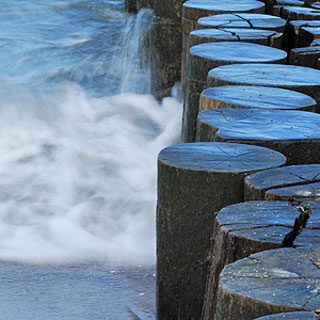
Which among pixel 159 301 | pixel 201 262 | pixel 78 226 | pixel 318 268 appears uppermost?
pixel 318 268

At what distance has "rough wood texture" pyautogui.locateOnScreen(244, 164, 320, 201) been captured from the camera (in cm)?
219

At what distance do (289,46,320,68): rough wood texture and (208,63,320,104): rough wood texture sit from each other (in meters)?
0.57

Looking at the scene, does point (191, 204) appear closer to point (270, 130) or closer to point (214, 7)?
point (270, 130)

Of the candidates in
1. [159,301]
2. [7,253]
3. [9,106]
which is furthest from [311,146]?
[9,106]

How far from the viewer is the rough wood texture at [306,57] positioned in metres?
4.35

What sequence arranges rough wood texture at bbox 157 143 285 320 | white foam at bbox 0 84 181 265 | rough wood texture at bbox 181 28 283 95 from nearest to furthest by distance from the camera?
rough wood texture at bbox 157 143 285 320, white foam at bbox 0 84 181 265, rough wood texture at bbox 181 28 283 95

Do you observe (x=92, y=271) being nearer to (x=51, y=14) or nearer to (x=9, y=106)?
(x=9, y=106)

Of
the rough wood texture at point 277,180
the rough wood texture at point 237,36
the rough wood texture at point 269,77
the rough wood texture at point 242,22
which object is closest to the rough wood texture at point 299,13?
the rough wood texture at point 242,22

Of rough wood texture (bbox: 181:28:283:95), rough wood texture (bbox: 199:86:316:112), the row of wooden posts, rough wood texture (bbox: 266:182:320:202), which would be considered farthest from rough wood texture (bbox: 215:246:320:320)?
rough wood texture (bbox: 181:28:283:95)

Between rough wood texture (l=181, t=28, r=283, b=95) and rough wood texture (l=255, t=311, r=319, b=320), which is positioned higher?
rough wood texture (l=181, t=28, r=283, b=95)

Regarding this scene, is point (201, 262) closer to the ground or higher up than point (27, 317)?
higher up

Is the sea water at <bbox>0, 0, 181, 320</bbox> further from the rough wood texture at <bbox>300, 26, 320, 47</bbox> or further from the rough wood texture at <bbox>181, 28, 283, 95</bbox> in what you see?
the rough wood texture at <bbox>300, 26, 320, 47</bbox>

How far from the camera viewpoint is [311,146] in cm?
267

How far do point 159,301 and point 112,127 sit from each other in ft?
14.3
